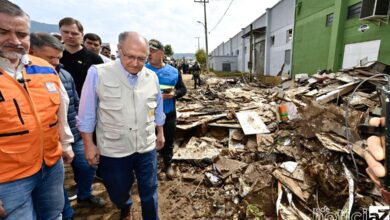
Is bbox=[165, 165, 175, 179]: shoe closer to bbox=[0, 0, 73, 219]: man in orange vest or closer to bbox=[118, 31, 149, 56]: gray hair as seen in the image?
bbox=[0, 0, 73, 219]: man in orange vest

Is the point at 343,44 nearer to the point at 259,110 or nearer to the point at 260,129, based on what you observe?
the point at 259,110

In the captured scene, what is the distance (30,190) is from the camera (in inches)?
57.1

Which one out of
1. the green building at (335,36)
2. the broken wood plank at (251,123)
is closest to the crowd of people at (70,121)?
the broken wood plank at (251,123)

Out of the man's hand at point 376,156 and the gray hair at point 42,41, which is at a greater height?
the gray hair at point 42,41

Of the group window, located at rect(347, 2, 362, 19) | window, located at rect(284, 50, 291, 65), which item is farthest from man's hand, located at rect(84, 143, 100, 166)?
window, located at rect(284, 50, 291, 65)

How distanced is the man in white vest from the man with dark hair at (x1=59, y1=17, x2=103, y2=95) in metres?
1.23

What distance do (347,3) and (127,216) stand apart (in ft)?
46.3

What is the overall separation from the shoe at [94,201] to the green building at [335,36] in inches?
436

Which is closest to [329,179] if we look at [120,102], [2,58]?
[120,102]

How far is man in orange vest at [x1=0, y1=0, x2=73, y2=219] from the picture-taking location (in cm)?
127

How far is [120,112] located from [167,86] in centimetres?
153

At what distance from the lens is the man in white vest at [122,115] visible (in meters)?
1.91

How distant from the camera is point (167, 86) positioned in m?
3.39

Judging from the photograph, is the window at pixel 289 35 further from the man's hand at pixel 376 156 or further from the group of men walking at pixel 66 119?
the man's hand at pixel 376 156
